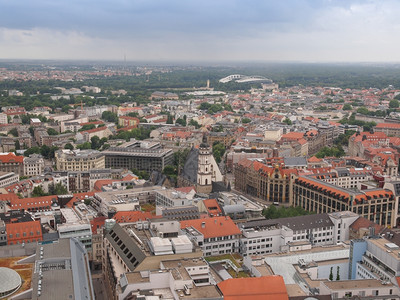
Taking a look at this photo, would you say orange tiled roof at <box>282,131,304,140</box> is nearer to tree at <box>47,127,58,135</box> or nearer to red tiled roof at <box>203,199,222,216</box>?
red tiled roof at <box>203,199,222,216</box>

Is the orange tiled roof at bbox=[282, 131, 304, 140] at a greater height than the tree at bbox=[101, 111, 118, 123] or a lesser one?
greater

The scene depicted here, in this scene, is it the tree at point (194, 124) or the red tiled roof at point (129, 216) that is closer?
the red tiled roof at point (129, 216)

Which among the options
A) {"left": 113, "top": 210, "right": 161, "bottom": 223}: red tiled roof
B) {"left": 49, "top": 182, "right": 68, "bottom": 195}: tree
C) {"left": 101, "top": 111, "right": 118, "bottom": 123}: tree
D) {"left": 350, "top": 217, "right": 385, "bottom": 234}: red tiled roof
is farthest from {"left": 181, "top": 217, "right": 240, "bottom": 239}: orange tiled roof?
{"left": 101, "top": 111, "right": 118, "bottom": 123}: tree

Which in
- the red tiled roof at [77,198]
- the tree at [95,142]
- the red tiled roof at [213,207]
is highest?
the red tiled roof at [213,207]

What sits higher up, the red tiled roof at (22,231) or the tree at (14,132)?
the red tiled roof at (22,231)

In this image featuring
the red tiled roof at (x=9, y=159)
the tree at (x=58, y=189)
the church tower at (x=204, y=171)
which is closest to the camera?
the church tower at (x=204, y=171)

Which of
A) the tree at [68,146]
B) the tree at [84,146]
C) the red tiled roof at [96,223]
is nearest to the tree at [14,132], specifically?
the tree at [68,146]

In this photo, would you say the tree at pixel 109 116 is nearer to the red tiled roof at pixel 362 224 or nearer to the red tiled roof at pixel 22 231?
the red tiled roof at pixel 22 231
